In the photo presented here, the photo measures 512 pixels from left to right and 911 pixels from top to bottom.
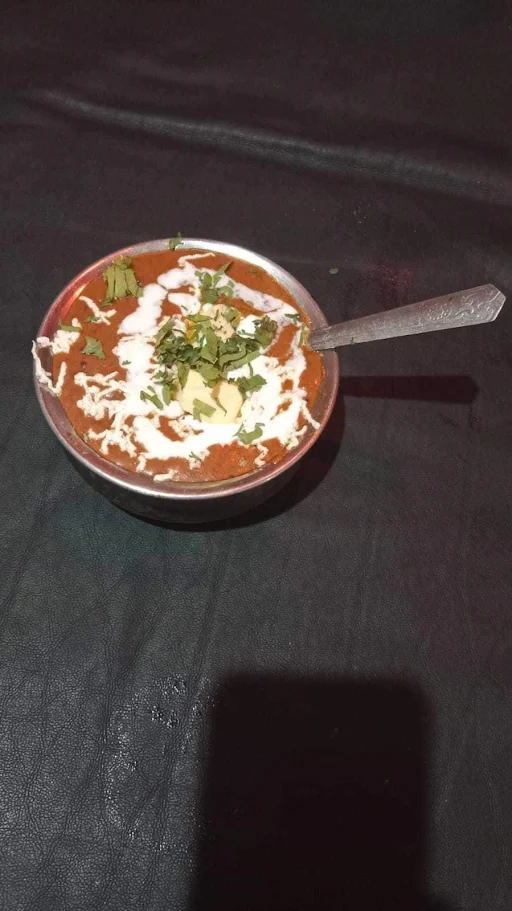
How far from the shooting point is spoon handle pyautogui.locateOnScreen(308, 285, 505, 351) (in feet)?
2.86

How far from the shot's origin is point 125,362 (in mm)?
1187

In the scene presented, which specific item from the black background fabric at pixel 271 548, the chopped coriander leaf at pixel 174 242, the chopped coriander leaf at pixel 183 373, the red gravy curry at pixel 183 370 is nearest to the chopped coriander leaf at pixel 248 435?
the red gravy curry at pixel 183 370

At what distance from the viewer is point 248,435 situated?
3.74 feet

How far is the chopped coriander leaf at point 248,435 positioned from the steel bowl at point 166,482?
0.06 meters

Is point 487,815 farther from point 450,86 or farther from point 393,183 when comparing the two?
point 450,86

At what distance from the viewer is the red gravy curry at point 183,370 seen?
1.12 m

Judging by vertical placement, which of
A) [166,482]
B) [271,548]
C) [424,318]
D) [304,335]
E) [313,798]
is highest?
[424,318]

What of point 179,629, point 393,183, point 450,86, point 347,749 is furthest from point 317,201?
point 347,749

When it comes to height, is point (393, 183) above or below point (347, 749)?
above

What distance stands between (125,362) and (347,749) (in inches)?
31.3

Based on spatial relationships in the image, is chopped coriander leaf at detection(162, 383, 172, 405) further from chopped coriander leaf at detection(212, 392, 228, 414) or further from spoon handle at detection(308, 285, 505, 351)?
spoon handle at detection(308, 285, 505, 351)

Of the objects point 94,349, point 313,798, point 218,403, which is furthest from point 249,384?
point 313,798

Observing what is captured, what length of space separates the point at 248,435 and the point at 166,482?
0.55 feet

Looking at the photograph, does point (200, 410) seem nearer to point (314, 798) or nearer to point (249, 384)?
point (249, 384)
